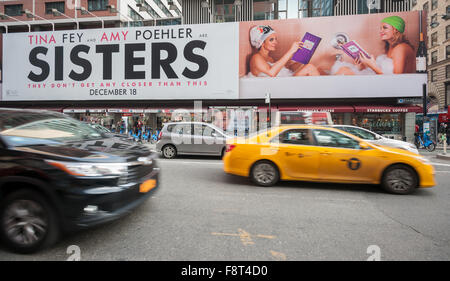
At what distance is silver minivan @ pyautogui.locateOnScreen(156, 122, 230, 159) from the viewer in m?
9.02

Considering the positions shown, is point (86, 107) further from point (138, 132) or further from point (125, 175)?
point (125, 175)

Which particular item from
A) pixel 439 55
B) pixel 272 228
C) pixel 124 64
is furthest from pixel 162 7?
pixel 272 228

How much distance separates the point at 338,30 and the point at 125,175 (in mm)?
19870

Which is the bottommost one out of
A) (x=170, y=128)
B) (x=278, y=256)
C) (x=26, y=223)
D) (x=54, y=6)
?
(x=278, y=256)

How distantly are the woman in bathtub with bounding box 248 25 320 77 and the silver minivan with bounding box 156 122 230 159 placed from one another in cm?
1098

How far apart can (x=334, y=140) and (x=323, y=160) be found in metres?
0.55

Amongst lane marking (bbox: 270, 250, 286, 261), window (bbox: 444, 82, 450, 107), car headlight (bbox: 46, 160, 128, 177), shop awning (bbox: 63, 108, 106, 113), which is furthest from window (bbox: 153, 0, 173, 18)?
lane marking (bbox: 270, 250, 286, 261)

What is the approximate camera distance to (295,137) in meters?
5.30

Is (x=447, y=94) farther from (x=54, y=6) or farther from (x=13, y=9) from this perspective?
(x=13, y=9)

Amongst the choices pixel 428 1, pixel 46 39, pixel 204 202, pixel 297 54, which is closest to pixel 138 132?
pixel 46 39

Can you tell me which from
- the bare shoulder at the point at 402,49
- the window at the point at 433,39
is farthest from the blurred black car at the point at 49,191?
the window at the point at 433,39

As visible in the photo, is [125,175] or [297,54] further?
[297,54]

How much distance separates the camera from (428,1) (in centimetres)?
3441

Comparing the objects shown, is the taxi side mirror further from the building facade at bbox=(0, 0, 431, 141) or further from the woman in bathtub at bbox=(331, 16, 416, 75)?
the woman in bathtub at bbox=(331, 16, 416, 75)
